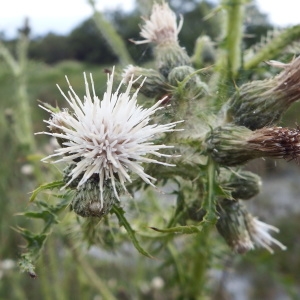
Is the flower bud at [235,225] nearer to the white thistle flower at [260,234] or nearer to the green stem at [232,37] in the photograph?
the white thistle flower at [260,234]

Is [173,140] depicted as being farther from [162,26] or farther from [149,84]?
[162,26]

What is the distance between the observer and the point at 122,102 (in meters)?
1.17

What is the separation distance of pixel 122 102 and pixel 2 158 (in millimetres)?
4869

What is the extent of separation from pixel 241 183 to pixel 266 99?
0.28 meters

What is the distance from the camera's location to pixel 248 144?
51.1 inches

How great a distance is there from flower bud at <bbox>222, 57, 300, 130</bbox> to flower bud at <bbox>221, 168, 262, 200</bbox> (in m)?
0.17

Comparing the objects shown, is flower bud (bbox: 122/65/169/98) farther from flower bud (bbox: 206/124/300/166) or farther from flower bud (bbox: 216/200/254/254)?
flower bud (bbox: 216/200/254/254)

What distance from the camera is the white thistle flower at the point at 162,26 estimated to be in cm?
170

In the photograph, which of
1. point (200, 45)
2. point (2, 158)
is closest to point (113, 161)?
point (200, 45)

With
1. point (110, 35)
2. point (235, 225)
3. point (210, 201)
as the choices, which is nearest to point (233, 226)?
point (235, 225)

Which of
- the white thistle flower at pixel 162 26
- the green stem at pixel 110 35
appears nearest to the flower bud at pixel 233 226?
the white thistle flower at pixel 162 26

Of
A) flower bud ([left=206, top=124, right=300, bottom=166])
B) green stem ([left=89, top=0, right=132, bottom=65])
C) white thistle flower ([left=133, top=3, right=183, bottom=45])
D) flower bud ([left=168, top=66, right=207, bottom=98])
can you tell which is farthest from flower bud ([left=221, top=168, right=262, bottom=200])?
green stem ([left=89, top=0, right=132, bottom=65])

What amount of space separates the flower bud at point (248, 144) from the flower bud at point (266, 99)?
0.04 m

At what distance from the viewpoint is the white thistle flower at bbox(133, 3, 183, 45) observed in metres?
1.70
